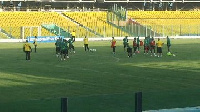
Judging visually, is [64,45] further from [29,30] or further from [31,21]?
[31,21]

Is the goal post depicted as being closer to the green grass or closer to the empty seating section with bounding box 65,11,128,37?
the empty seating section with bounding box 65,11,128,37

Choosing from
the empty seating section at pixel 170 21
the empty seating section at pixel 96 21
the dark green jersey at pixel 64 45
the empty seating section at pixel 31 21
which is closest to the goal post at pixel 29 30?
the empty seating section at pixel 31 21

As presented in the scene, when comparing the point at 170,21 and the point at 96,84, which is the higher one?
the point at 170,21

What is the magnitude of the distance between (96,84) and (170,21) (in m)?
68.1

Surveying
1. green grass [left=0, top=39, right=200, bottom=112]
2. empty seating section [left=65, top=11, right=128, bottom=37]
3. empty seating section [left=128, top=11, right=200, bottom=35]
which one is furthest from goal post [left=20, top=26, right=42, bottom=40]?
green grass [left=0, top=39, right=200, bottom=112]

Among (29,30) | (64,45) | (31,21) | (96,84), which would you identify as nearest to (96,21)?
(31,21)

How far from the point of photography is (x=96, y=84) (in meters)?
21.1

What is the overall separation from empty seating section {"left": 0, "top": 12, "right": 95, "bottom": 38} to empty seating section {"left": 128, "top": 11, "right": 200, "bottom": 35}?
13941 mm

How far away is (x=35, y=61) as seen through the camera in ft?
110

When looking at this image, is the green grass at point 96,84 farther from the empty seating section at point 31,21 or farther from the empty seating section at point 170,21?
the empty seating section at point 170,21

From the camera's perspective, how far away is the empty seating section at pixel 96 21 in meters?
74.6

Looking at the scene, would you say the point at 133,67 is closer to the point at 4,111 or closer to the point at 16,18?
the point at 4,111

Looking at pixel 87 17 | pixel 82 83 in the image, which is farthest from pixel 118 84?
pixel 87 17

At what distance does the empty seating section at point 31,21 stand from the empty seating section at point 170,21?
1394 centimetres
